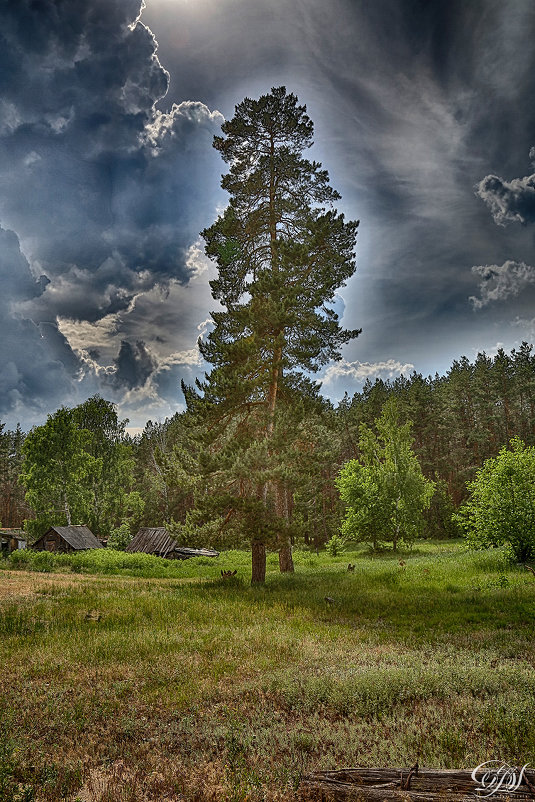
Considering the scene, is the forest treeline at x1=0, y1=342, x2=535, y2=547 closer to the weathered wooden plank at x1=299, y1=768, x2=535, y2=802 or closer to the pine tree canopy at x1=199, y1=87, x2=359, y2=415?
the pine tree canopy at x1=199, y1=87, x2=359, y2=415

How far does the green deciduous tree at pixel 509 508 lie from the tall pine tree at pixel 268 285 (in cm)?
859

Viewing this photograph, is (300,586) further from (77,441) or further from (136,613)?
(77,441)

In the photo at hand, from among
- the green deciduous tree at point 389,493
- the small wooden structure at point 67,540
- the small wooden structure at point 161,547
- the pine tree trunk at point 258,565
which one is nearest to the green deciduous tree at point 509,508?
the pine tree trunk at point 258,565

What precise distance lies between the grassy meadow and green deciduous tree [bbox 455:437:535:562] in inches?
221

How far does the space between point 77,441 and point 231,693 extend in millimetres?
42027

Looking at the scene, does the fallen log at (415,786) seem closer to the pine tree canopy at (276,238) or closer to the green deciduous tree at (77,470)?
the pine tree canopy at (276,238)

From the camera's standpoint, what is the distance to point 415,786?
10.9ft

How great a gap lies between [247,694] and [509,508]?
603 inches

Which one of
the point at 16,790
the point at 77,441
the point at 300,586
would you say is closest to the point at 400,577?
the point at 300,586

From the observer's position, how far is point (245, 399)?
55.3ft

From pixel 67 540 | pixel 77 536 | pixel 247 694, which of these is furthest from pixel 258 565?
pixel 77 536

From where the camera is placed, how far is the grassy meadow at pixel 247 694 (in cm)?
427

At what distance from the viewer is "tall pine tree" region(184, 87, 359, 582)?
15742 mm

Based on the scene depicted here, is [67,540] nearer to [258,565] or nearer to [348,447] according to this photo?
[258,565]
